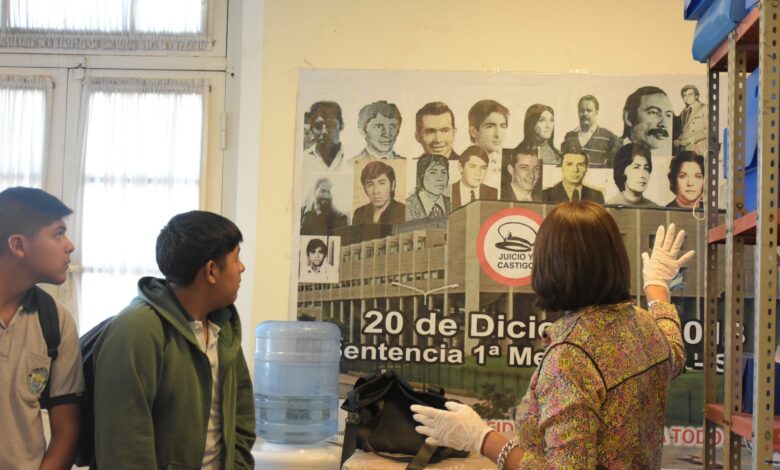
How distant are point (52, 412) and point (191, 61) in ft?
8.73

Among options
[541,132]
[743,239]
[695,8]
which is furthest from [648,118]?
[743,239]

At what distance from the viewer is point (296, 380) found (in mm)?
4320

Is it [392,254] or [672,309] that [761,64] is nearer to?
[672,309]

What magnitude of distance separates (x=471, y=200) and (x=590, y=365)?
2313 millimetres

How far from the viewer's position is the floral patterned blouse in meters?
1.71

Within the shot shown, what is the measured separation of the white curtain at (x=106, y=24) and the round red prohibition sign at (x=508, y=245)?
1905 millimetres

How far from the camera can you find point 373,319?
4.02m

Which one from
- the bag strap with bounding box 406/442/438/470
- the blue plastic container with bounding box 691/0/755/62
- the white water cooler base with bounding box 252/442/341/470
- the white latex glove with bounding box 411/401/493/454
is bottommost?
the white water cooler base with bounding box 252/442/341/470

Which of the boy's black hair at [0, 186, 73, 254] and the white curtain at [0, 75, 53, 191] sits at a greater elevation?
the white curtain at [0, 75, 53, 191]

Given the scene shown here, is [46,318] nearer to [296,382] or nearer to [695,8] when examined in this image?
[695,8]

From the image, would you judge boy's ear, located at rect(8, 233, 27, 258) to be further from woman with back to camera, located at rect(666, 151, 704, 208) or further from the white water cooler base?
woman with back to camera, located at rect(666, 151, 704, 208)

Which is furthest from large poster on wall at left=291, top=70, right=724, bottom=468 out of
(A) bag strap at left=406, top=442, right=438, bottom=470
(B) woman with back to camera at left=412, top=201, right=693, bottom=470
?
(B) woman with back to camera at left=412, top=201, right=693, bottom=470

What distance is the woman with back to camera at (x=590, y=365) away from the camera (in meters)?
1.72

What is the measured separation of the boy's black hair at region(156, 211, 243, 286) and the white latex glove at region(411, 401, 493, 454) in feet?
2.57
